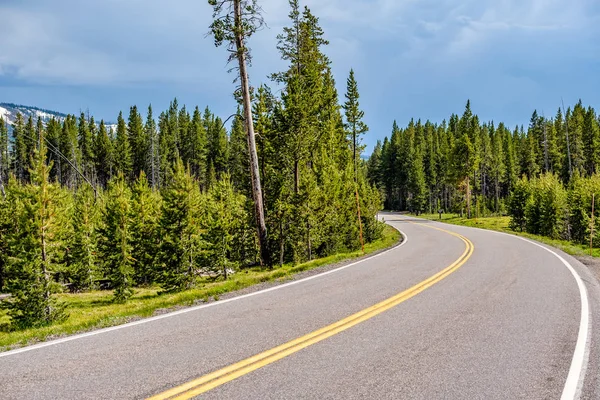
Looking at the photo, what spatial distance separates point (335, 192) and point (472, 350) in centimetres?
2137

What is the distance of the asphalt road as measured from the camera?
Answer: 438 centimetres

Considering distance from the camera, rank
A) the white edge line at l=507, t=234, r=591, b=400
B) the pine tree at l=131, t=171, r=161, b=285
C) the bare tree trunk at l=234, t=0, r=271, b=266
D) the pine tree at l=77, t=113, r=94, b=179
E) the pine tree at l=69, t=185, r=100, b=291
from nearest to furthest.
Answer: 1. the white edge line at l=507, t=234, r=591, b=400
2. the bare tree trunk at l=234, t=0, r=271, b=266
3. the pine tree at l=131, t=171, r=161, b=285
4. the pine tree at l=69, t=185, r=100, b=291
5. the pine tree at l=77, t=113, r=94, b=179

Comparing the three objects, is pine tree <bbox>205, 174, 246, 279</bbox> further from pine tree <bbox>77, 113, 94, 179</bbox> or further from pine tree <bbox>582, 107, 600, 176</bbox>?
pine tree <bbox>582, 107, 600, 176</bbox>

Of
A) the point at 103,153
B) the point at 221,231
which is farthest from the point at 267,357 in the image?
the point at 103,153

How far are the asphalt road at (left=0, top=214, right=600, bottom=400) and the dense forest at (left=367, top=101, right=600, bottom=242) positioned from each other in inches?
1779

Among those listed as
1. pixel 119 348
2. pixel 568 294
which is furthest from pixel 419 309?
pixel 119 348

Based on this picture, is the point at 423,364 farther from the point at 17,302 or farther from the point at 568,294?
the point at 17,302

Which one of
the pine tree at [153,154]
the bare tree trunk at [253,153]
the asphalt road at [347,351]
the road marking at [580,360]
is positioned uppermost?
the pine tree at [153,154]

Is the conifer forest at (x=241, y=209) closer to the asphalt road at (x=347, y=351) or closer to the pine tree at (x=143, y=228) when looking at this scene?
the pine tree at (x=143, y=228)

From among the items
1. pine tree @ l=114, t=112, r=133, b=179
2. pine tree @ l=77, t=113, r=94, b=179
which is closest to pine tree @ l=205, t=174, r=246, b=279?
pine tree @ l=114, t=112, r=133, b=179

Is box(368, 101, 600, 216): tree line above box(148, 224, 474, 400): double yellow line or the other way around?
above

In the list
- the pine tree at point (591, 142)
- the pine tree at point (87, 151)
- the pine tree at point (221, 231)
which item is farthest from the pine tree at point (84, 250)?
the pine tree at point (591, 142)

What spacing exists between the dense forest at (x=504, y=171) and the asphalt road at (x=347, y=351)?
45.2 meters

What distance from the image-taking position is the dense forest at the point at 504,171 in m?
49.8
